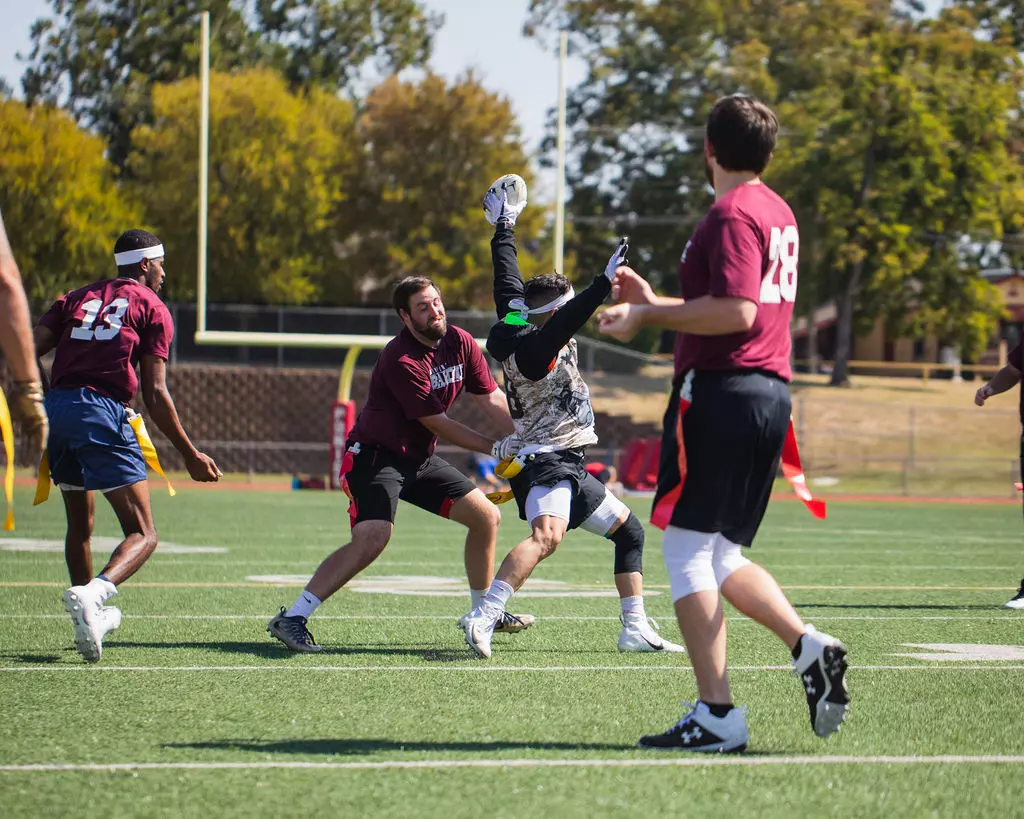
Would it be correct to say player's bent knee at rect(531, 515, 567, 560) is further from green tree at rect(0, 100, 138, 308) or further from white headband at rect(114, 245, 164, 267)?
green tree at rect(0, 100, 138, 308)

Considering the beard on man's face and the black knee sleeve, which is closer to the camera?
the beard on man's face

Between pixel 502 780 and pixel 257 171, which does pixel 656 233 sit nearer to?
pixel 257 171

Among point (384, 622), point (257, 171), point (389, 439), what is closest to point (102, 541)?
point (384, 622)

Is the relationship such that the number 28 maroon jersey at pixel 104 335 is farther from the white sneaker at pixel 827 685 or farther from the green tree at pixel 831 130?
the green tree at pixel 831 130

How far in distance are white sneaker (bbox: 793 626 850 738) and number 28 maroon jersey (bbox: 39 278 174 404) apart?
3.45 meters

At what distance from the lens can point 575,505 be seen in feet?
23.7

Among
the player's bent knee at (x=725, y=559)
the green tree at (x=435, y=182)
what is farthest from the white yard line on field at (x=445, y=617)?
the green tree at (x=435, y=182)

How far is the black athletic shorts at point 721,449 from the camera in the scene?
463 centimetres

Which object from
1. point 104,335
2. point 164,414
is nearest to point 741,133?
point 164,414

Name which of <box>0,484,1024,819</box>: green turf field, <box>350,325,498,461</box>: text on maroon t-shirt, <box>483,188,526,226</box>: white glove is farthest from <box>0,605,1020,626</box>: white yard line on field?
<box>483,188,526,226</box>: white glove

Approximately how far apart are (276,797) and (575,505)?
3372 millimetres

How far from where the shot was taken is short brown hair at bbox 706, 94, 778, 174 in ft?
15.4

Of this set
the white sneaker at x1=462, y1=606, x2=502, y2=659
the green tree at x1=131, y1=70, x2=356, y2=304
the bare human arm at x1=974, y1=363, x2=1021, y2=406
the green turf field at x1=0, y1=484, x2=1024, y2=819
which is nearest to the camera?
the green turf field at x1=0, y1=484, x2=1024, y2=819

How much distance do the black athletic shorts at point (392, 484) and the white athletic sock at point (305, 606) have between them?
42 cm
